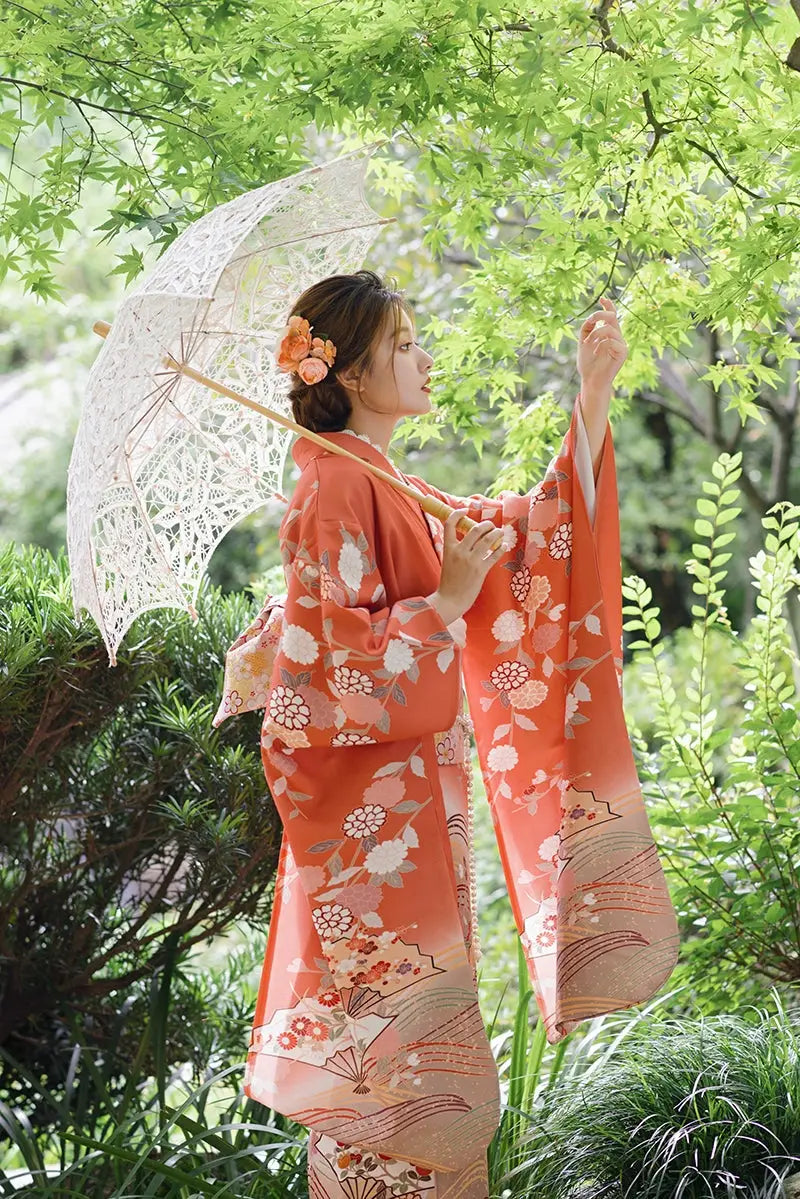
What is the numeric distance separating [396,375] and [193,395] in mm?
363

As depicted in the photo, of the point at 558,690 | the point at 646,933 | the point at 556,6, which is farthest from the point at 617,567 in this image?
the point at 556,6

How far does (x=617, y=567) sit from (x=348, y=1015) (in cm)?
89

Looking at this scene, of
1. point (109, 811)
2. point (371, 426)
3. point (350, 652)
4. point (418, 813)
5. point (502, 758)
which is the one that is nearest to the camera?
point (350, 652)

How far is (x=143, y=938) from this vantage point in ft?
9.55

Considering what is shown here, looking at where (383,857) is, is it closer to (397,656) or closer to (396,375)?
(397,656)

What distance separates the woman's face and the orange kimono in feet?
0.27

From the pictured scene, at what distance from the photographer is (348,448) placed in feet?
6.76

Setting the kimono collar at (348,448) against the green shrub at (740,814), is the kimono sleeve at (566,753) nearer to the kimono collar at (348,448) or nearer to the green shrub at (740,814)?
the kimono collar at (348,448)

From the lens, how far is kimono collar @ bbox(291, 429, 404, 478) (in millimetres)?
2055

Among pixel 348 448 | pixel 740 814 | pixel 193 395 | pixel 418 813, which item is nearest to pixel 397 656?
pixel 418 813

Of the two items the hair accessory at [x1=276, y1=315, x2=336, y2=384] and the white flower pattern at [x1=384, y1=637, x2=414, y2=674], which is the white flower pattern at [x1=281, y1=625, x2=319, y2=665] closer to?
the white flower pattern at [x1=384, y1=637, x2=414, y2=674]

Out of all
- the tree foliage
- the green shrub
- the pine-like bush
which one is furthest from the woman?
the green shrub

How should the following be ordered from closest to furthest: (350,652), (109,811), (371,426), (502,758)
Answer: (350,652) → (371,426) → (502,758) → (109,811)

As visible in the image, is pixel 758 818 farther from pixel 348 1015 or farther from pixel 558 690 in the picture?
pixel 348 1015
